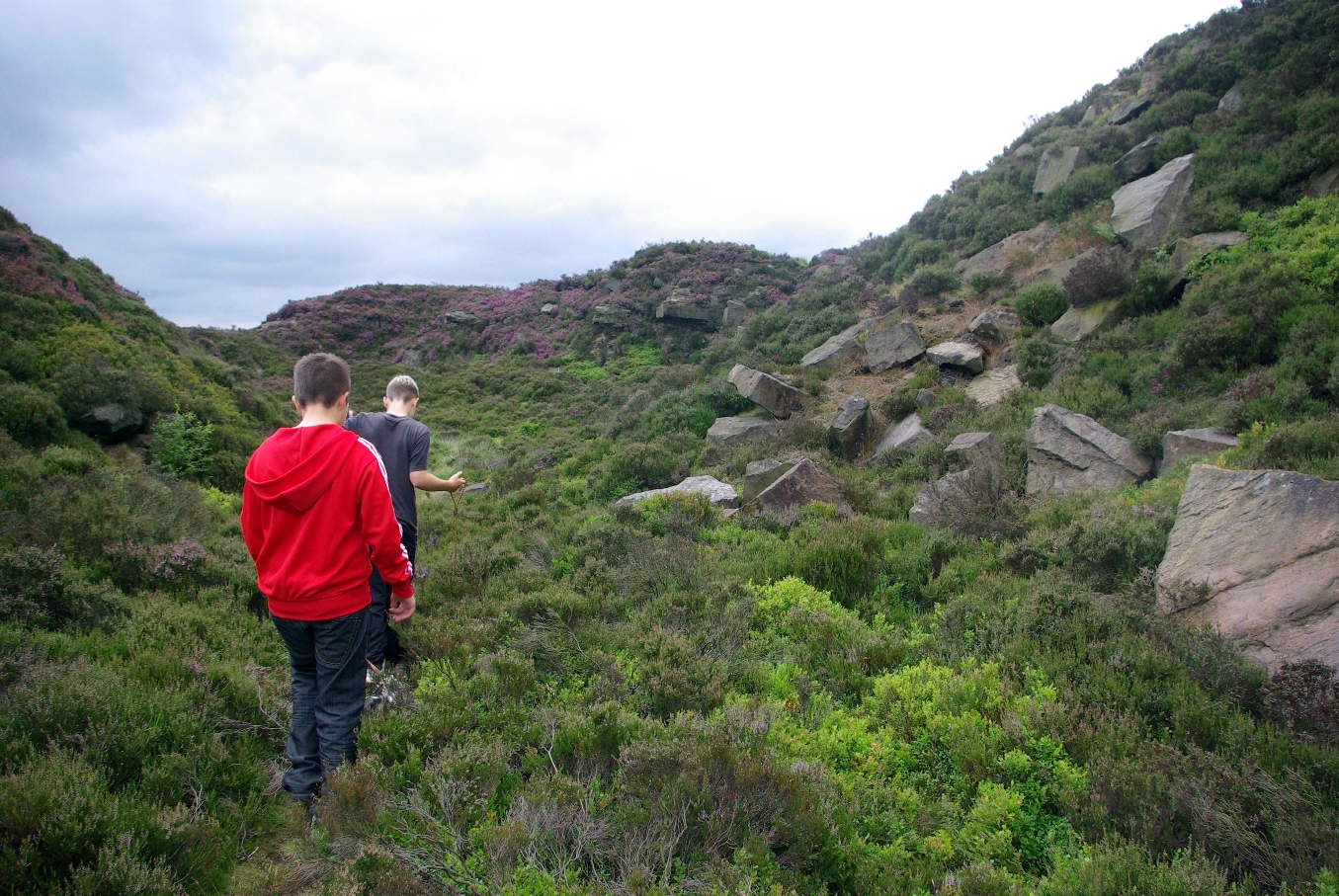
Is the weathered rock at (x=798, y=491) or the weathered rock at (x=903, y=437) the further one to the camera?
the weathered rock at (x=903, y=437)

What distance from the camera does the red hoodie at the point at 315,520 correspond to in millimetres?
3158

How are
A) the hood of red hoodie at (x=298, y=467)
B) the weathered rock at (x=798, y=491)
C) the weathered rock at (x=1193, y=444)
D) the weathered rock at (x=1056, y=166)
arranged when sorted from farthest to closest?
the weathered rock at (x=1056, y=166)
the weathered rock at (x=798, y=491)
the weathered rock at (x=1193, y=444)
the hood of red hoodie at (x=298, y=467)

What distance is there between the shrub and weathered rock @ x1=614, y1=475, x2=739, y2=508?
7.58m

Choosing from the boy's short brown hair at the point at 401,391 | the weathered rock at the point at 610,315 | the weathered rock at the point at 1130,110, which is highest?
the weathered rock at the point at 1130,110

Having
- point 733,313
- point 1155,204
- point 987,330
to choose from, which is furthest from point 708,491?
point 733,313

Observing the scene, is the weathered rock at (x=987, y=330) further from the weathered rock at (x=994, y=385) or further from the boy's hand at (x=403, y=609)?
the boy's hand at (x=403, y=609)

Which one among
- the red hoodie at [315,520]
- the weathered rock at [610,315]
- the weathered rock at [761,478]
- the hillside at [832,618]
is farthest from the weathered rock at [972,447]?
the weathered rock at [610,315]

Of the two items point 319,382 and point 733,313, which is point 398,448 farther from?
point 733,313

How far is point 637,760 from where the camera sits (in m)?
3.11

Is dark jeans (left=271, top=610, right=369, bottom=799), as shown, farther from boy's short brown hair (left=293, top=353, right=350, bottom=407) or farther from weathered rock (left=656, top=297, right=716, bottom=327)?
weathered rock (left=656, top=297, right=716, bottom=327)

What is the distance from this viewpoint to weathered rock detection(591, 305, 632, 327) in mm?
29469

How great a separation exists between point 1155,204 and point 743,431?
9.43 meters

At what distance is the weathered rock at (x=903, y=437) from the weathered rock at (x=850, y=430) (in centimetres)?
35

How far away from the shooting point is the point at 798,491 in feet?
27.0
